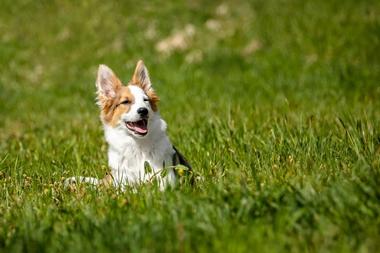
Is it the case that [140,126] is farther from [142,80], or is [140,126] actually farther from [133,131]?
[142,80]

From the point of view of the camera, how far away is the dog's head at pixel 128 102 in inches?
211

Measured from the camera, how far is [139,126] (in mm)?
5426

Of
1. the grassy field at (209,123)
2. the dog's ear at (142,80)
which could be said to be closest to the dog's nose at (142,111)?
the dog's ear at (142,80)

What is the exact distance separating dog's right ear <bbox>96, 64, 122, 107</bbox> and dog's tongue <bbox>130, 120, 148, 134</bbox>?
0.47m

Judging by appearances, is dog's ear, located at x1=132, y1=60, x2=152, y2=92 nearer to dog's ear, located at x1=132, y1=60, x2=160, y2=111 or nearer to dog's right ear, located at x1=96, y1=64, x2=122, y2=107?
dog's ear, located at x1=132, y1=60, x2=160, y2=111

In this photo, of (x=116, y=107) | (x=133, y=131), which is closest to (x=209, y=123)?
(x=116, y=107)

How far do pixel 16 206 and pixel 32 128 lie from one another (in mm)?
5368

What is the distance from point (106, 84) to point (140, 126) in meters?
0.67

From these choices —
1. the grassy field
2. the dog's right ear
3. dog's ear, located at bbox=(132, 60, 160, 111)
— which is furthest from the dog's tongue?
the grassy field

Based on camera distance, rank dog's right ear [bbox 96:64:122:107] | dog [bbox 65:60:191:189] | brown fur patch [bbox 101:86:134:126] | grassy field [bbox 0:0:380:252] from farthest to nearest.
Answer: dog's right ear [bbox 96:64:122:107], brown fur patch [bbox 101:86:134:126], dog [bbox 65:60:191:189], grassy field [bbox 0:0:380:252]

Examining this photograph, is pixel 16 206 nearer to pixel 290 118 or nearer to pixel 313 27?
pixel 290 118

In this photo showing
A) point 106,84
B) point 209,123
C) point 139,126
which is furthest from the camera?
point 209,123

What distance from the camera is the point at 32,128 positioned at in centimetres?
923

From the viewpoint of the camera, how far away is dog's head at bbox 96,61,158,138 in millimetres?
5355
